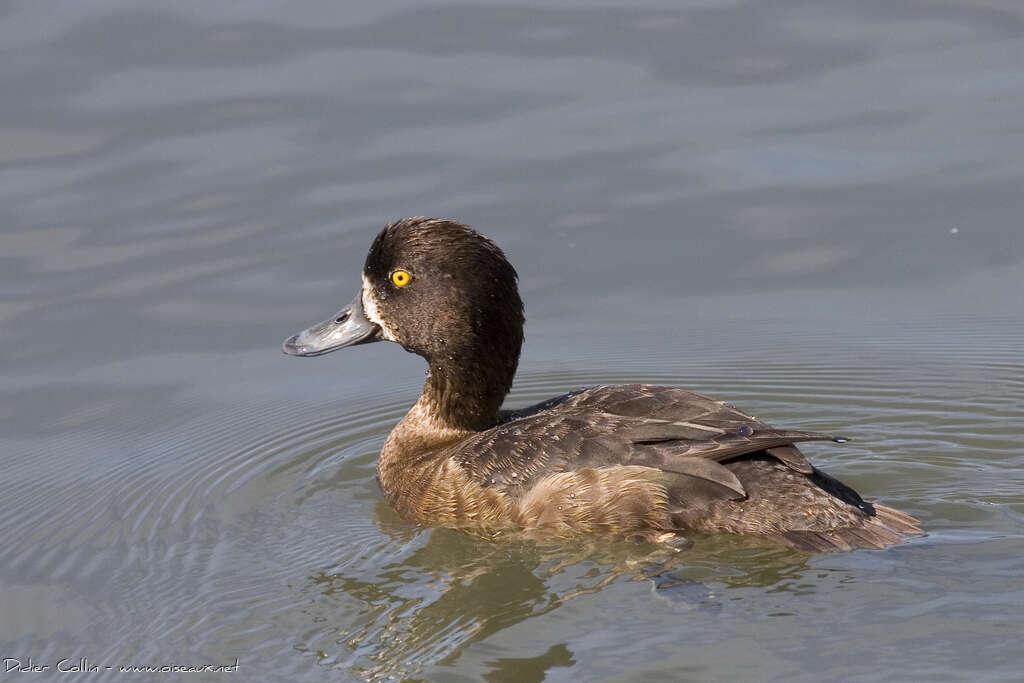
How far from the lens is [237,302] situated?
9.21 m

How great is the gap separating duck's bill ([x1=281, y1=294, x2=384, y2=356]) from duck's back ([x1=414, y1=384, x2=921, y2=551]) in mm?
1117

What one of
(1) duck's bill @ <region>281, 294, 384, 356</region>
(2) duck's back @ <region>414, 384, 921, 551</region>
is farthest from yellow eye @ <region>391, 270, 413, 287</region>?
(2) duck's back @ <region>414, 384, 921, 551</region>

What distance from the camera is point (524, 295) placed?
9.28 metres

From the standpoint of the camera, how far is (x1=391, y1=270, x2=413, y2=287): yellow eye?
290 inches

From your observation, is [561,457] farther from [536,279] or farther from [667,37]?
[667,37]

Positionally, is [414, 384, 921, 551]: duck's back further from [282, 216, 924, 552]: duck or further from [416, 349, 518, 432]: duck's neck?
[416, 349, 518, 432]: duck's neck

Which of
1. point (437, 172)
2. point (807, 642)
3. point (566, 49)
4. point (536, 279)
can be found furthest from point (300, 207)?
point (807, 642)

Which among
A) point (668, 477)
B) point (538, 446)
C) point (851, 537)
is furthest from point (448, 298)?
point (851, 537)

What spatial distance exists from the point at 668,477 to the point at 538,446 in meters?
0.65

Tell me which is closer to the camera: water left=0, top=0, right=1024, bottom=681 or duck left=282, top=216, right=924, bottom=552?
water left=0, top=0, right=1024, bottom=681

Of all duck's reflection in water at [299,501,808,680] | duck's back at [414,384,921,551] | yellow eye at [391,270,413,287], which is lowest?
duck's reflection in water at [299,501,808,680]

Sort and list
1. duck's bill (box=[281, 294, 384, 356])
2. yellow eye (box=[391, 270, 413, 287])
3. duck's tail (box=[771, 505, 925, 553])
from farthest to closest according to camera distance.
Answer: duck's bill (box=[281, 294, 384, 356])
yellow eye (box=[391, 270, 413, 287])
duck's tail (box=[771, 505, 925, 553])

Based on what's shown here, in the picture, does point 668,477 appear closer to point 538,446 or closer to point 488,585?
point 538,446

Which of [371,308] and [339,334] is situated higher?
[371,308]
